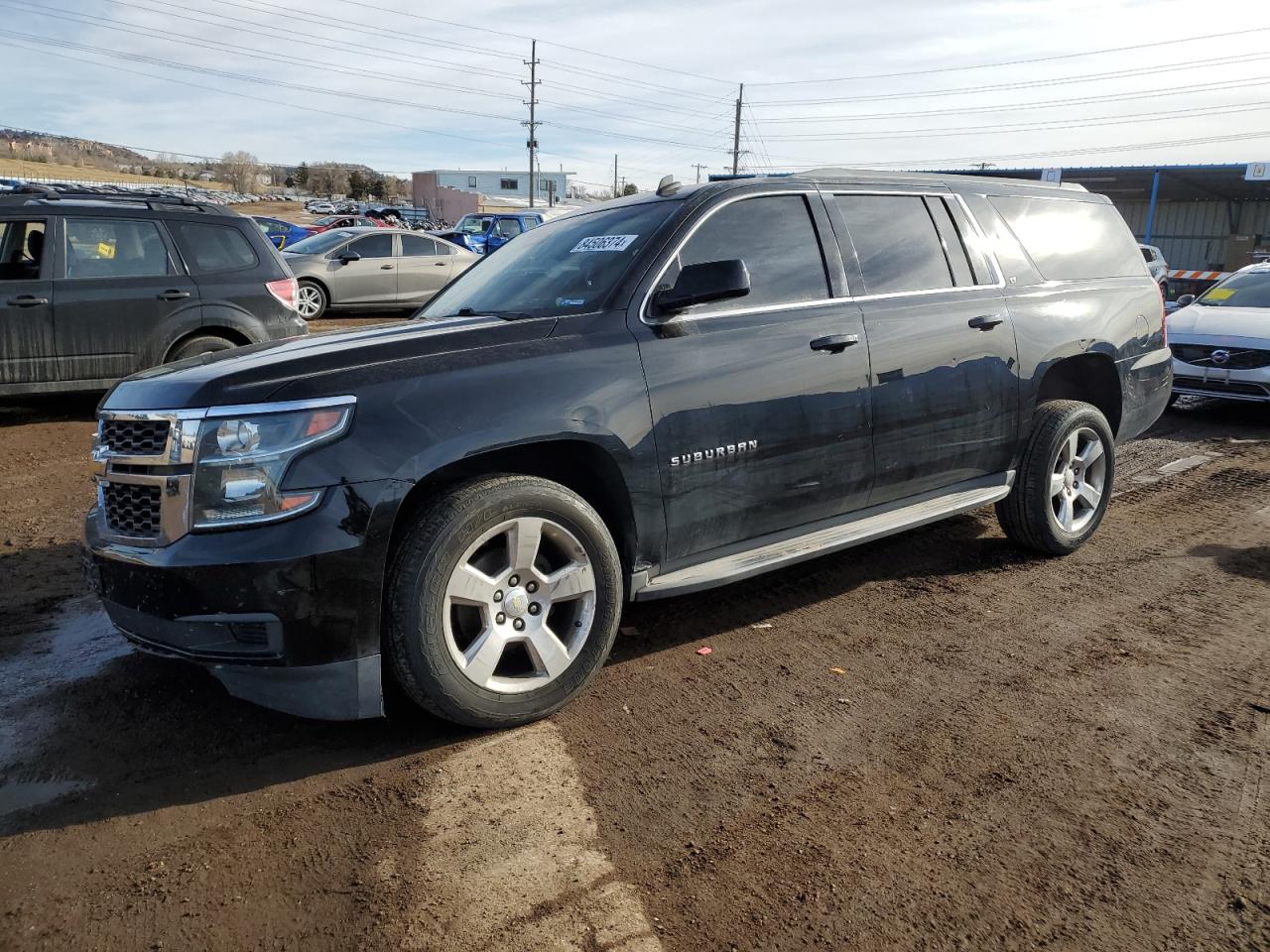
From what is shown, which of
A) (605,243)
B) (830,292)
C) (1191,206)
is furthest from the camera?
(1191,206)

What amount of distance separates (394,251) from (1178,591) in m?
14.5

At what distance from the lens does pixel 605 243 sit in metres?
3.96

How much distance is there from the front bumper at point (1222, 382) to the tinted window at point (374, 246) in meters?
12.3

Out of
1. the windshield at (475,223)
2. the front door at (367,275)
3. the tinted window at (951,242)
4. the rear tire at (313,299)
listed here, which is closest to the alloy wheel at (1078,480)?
the tinted window at (951,242)

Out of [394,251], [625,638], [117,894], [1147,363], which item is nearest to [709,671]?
[625,638]

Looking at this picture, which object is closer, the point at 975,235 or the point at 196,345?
the point at 975,235

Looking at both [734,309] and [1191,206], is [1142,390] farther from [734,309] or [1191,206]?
[1191,206]

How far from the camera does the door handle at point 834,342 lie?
13.0 feet

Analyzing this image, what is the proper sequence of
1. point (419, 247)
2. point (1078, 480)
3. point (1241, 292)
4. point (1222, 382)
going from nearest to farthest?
1. point (1078, 480)
2. point (1222, 382)
3. point (1241, 292)
4. point (419, 247)

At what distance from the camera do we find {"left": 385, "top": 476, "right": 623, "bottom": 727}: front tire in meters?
3.00

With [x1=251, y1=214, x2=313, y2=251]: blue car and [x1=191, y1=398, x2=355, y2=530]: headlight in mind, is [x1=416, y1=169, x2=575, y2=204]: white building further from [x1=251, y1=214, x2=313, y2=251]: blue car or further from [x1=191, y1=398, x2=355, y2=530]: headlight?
[x1=191, y1=398, x2=355, y2=530]: headlight

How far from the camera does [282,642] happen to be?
2875 millimetres

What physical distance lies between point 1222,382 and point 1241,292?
1.88 metres

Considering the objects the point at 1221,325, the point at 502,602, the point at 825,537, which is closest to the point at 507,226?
the point at 1221,325
